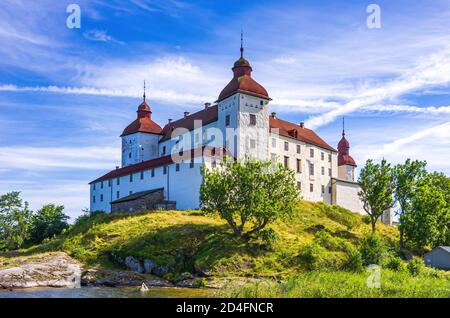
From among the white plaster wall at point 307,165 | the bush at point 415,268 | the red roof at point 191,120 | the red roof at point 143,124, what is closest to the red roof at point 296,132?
the white plaster wall at point 307,165

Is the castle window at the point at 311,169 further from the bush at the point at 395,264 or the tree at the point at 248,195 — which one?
the bush at the point at 395,264

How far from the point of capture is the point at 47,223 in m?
72.1

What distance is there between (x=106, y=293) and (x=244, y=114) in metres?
35.2

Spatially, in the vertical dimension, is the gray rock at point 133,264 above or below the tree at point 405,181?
below

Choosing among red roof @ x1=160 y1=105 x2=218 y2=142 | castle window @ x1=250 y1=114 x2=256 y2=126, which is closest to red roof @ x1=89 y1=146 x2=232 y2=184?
castle window @ x1=250 y1=114 x2=256 y2=126

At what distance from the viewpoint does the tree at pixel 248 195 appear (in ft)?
163

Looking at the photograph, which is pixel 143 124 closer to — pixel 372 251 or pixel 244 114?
pixel 244 114

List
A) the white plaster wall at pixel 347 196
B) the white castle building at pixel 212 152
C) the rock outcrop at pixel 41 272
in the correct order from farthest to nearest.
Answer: the white plaster wall at pixel 347 196 → the white castle building at pixel 212 152 → the rock outcrop at pixel 41 272

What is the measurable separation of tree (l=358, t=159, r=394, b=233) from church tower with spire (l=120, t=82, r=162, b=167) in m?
32.3

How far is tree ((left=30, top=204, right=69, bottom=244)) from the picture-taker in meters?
71.1

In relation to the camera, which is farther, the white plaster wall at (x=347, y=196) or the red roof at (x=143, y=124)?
the white plaster wall at (x=347, y=196)

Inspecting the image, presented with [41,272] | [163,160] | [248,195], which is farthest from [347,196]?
[41,272]

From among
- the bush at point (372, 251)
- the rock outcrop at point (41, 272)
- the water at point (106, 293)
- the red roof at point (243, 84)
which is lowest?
the water at point (106, 293)
